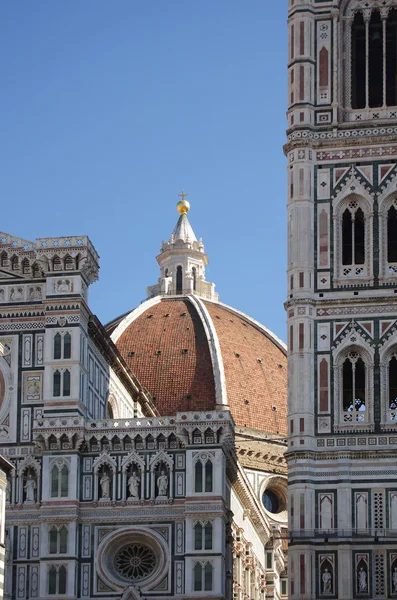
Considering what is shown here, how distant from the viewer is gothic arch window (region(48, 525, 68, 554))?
155 feet

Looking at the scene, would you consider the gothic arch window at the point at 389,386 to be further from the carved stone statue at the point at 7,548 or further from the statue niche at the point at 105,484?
the carved stone statue at the point at 7,548

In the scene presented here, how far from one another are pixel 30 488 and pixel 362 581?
9.57m

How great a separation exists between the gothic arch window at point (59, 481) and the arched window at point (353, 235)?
9.32m

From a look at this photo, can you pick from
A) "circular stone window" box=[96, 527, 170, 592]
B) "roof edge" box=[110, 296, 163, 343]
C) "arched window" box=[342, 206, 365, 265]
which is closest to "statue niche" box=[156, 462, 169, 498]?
"circular stone window" box=[96, 527, 170, 592]

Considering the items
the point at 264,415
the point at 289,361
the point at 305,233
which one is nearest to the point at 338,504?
the point at 289,361

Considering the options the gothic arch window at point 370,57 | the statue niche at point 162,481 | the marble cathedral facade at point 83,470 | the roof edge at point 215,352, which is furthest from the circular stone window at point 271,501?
the gothic arch window at point 370,57

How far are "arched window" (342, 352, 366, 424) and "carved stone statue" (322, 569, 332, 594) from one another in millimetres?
3977

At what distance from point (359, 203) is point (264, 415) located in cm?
3455

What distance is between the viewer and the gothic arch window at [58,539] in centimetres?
4725

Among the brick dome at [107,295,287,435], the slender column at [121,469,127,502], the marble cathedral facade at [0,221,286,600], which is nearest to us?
the marble cathedral facade at [0,221,286,600]

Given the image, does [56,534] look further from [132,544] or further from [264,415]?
[264,415]

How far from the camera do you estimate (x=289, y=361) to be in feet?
155

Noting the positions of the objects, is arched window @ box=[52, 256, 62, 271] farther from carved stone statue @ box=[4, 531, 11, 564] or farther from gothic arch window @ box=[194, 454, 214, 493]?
carved stone statue @ box=[4, 531, 11, 564]

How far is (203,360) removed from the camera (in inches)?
3253
